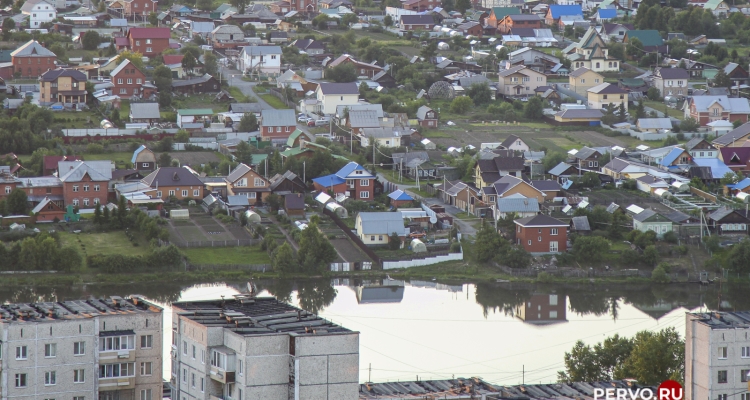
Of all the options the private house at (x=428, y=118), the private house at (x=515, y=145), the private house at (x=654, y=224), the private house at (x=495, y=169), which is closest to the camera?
the private house at (x=654, y=224)

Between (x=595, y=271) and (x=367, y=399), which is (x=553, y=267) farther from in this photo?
(x=367, y=399)

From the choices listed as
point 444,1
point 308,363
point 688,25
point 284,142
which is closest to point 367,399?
point 308,363

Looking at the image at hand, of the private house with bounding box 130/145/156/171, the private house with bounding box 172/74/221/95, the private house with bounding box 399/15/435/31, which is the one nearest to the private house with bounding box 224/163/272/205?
the private house with bounding box 130/145/156/171

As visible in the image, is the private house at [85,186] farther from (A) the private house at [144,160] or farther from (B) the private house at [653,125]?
(B) the private house at [653,125]

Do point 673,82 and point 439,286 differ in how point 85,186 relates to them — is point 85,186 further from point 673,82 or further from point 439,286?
point 673,82

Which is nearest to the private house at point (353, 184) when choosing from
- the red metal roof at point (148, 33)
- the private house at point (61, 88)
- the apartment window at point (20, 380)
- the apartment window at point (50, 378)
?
the private house at point (61, 88)

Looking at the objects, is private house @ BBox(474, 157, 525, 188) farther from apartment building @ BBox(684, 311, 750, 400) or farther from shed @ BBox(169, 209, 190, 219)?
apartment building @ BBox(684, 311, 750, 400)
